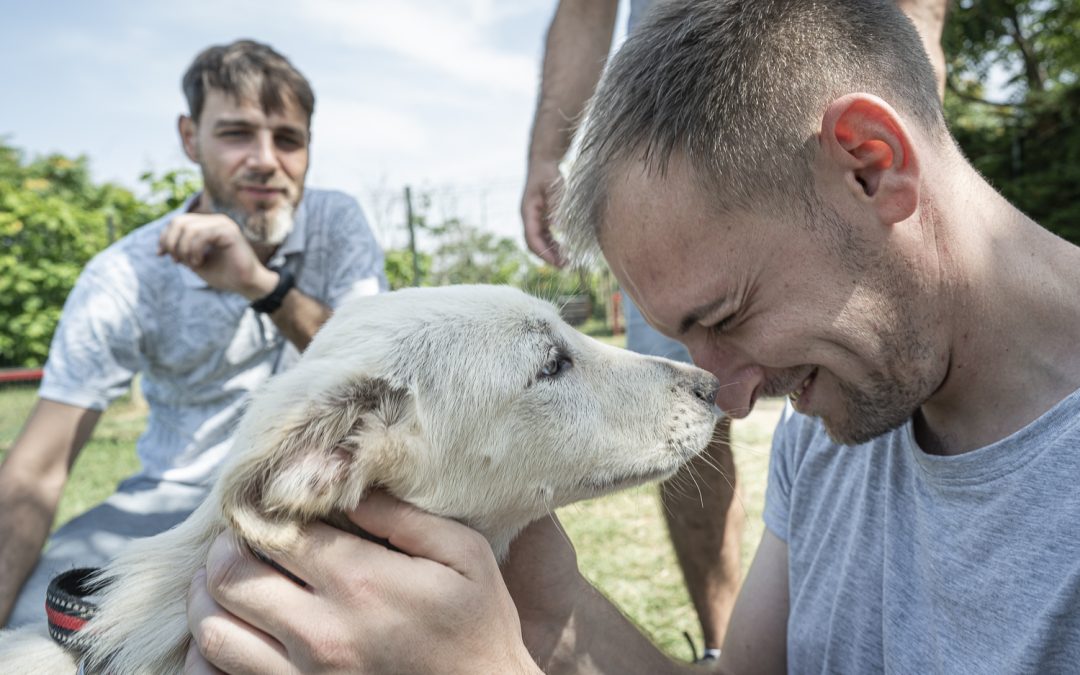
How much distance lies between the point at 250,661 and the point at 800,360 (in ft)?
4.11

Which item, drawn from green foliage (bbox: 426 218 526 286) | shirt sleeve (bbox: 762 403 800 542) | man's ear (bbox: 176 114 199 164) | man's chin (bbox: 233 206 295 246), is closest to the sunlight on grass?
shirt sleeve (bbox: 762 403 800 542)

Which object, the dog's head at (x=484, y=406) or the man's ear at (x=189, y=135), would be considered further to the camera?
the man's ear at (x=189, y=135)

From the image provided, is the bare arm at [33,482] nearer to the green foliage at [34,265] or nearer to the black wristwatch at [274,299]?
the black wristwatch at [274,299]

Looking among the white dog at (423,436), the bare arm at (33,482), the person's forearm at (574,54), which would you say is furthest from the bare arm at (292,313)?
the white dog at (423,436)

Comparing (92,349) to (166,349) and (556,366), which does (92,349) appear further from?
(556,366)

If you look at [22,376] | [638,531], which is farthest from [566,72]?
[22,376]

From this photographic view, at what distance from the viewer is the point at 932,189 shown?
1587mm

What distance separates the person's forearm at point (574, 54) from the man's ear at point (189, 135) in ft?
7.05

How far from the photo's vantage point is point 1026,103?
1310 centimetres

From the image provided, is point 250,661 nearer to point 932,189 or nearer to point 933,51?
point 932,189

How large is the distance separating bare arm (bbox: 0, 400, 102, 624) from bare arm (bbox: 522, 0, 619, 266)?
2226 millimetres

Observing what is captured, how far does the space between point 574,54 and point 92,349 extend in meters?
2.46

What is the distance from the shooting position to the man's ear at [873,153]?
1498mm

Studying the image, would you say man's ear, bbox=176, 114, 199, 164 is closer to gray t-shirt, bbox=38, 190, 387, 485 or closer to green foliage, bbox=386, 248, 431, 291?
gray t-shirt, bbox=38, 190, 387, 485
